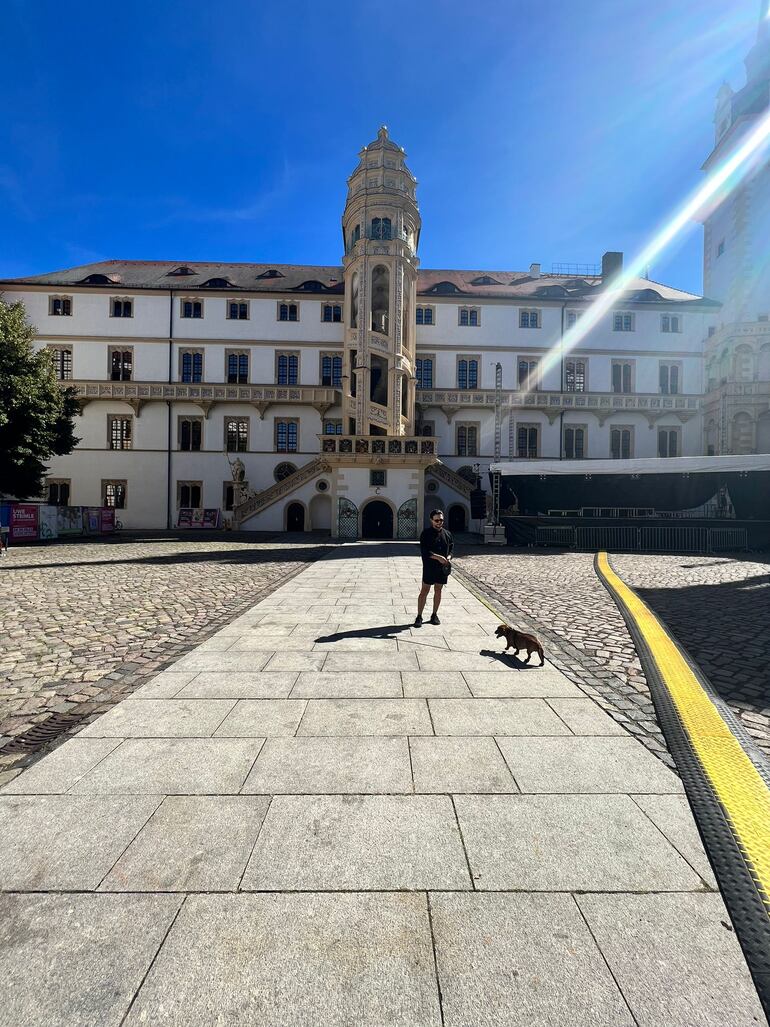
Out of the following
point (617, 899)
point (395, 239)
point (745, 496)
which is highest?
point (395, 239)

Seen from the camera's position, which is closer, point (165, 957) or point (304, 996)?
point (304, 996)

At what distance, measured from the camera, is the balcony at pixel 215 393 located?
32625mm

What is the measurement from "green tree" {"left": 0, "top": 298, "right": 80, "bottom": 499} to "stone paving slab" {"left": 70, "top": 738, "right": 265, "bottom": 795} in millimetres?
22251

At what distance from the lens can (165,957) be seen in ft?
5.90

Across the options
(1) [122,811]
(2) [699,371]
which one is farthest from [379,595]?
(2) [699,371]

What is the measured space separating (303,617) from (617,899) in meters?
5.84

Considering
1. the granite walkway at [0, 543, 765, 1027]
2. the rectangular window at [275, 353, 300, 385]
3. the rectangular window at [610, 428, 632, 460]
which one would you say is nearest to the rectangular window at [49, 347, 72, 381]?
the rectangular window at [275, 353, 300, 385]

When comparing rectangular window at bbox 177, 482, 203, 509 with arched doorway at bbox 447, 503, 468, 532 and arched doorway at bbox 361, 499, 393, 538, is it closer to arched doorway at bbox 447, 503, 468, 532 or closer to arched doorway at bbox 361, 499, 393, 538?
arched doorway at bbox 361, 499, 393, 538

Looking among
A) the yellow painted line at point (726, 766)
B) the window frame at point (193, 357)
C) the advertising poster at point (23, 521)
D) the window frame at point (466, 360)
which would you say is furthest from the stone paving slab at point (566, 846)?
the window frame at point (193, 357)

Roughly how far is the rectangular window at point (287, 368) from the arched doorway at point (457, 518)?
1441cm

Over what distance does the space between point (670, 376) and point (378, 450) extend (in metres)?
24.6

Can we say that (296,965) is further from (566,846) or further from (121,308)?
(121,308)

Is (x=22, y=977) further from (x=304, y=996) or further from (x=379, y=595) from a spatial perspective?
(x=379, y=595)

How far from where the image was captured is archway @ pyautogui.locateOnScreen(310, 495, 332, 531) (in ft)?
102
